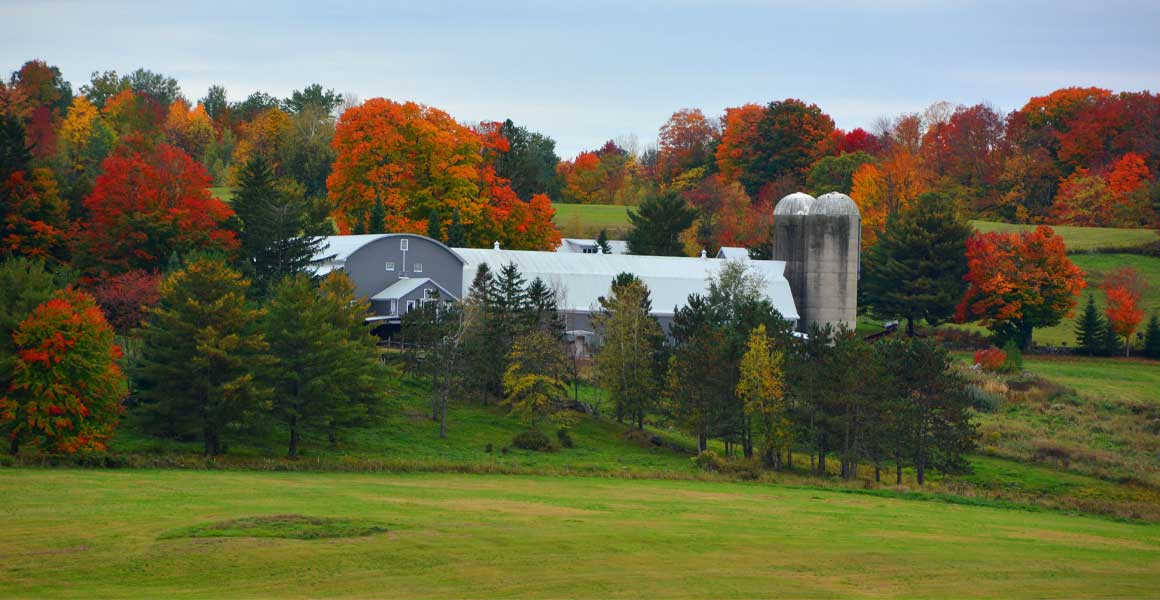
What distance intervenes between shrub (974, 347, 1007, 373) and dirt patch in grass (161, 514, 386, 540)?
166ft

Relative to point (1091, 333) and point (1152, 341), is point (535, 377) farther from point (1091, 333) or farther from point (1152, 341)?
point (1152, 341)

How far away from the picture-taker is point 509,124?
111 meters

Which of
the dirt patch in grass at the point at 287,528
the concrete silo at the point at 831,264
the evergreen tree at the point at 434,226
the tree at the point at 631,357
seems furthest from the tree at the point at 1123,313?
the dirt patch in grass at the point at 287,528

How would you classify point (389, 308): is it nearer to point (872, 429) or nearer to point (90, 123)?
point (872, 429)

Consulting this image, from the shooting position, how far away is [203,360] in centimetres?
4747

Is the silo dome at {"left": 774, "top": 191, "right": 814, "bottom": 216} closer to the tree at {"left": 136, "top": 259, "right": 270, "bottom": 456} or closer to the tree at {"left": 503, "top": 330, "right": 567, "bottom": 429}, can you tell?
the tree at {"left": 503, "top": 330, "right": 567, "bottom": 429}

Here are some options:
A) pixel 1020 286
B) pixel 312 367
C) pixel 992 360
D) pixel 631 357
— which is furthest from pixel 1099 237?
pixel 312 367

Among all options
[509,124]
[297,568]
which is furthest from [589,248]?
[297,568]

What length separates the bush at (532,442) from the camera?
52.9 meters

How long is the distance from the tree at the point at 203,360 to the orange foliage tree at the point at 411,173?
129 ft

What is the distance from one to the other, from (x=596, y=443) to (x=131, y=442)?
61.5ft

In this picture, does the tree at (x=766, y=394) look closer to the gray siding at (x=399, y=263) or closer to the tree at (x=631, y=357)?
the tree at (x=631, y=357)

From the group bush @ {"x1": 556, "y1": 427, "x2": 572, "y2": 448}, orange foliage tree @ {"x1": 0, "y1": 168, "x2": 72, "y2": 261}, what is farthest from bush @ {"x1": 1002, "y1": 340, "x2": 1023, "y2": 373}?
orange foliage tree @ {"x1": 0, "y1": 168, "x2": 72, "y2": 261}

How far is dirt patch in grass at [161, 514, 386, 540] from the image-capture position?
97.3ft
